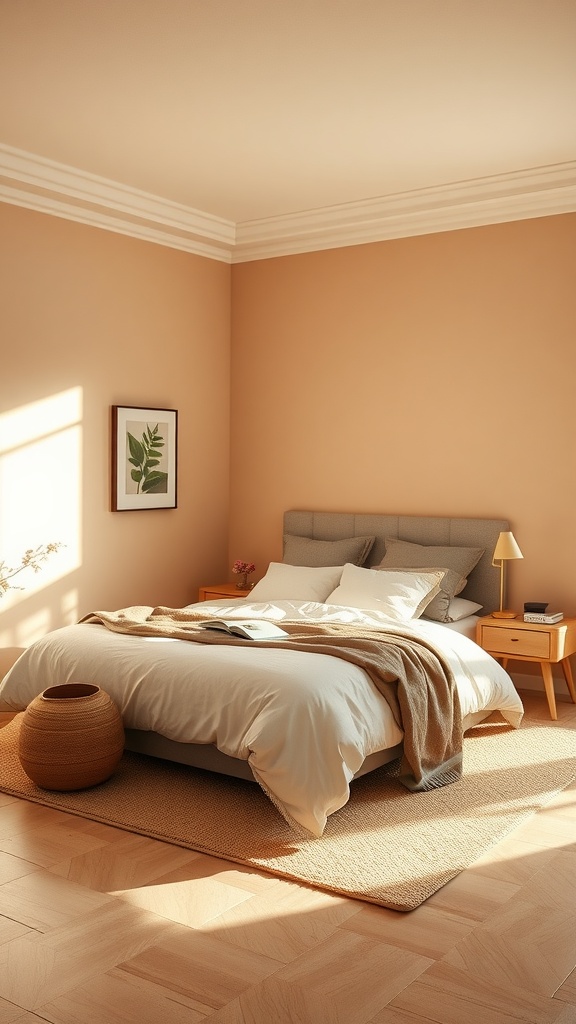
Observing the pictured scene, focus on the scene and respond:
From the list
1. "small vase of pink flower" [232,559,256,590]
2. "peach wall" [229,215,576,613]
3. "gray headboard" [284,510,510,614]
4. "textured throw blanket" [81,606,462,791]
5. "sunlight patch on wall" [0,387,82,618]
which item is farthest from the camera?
"small vase of pink flower" [232,559,256,590]

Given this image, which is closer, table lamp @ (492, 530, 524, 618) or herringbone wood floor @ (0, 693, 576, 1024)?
herringbone wood floor @ (0, 693, 576, 1024)

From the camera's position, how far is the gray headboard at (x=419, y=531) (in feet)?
18.7

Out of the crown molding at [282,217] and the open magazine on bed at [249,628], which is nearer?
the open magazine on bed at [249,628]

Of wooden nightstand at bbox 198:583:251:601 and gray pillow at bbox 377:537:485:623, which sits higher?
gray pillow at bbox 377:537:485:623

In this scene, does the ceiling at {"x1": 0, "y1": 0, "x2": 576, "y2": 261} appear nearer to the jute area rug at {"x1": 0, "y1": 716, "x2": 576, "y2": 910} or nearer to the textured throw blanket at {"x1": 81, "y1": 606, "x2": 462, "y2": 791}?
the textured throw blanket at {"x1": 81, "y1": 606, "x2": 462, "y2": 791}

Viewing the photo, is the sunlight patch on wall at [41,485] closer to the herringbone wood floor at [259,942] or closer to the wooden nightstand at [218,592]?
the wooden nightstand at [218,592]

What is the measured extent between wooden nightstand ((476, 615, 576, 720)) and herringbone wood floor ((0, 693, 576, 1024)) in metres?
1.67

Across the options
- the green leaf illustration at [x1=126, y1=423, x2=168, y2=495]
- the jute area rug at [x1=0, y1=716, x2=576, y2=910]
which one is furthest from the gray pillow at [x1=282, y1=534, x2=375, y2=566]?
the jute area rug at [x1=0, y1=716, x2=576, y2=910]

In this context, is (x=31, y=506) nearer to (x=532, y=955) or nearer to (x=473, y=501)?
(x=473, y=501)

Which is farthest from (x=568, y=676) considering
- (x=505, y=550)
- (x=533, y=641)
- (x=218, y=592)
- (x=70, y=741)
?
(x=70, y=741)

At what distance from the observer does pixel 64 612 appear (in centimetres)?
571

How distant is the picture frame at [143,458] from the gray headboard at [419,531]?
0.88 metres

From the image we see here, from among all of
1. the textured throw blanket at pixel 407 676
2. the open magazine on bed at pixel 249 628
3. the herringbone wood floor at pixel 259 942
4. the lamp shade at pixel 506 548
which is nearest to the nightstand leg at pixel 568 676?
the lamp shade at pixel 506 548

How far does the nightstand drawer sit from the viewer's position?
5074mm
